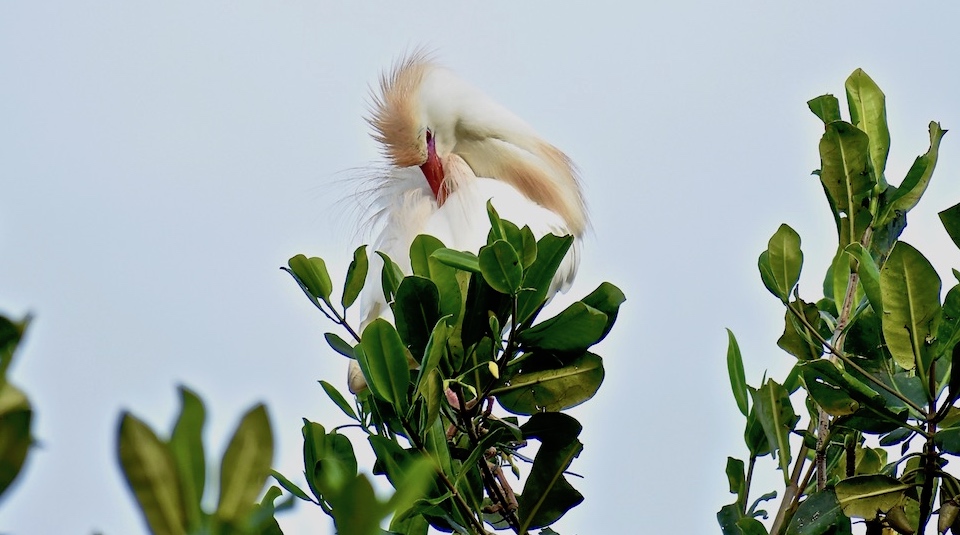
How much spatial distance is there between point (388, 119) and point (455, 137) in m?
0.25

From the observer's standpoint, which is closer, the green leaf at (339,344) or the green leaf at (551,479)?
the green leaf at (551,479)

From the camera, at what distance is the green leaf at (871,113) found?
1673mm

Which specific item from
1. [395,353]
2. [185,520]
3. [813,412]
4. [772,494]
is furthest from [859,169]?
[185,520]

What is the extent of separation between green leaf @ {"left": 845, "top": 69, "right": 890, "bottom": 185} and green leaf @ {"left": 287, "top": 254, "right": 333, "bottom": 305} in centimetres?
83

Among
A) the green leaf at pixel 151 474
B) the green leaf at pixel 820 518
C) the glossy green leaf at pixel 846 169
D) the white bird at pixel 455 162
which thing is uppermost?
the white bird at pixel 455 162

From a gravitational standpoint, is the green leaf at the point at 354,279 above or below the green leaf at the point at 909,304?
above

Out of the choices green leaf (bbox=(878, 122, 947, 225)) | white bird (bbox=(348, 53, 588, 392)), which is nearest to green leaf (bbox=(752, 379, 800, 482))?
green leaf (bbox=(878, 122, 947, 225))

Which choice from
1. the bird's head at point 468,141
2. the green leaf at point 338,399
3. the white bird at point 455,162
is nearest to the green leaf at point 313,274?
the green leaf at point 338,399

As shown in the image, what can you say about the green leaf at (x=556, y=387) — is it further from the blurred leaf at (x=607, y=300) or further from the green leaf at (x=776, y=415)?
the green leaf at (x=776, y=415)

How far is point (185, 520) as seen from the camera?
1.35ft

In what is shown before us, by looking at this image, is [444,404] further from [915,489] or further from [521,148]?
[521,148]

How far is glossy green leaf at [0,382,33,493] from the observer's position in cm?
39

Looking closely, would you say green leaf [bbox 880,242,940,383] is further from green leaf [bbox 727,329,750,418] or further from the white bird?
the white bird

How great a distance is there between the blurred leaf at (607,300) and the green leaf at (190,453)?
1088mm
